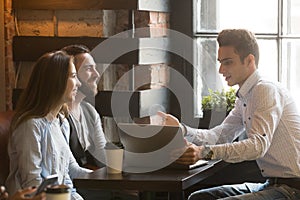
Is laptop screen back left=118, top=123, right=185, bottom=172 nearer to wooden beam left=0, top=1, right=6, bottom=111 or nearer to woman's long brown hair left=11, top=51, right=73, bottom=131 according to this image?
woman's long brown hair left=11, top=51, right=73, bottom=131

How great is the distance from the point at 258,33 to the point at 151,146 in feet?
5.54

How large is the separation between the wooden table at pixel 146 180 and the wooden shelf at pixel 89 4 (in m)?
1.36

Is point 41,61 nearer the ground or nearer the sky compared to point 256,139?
nearer the sky

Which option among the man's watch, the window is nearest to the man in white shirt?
the man's watch

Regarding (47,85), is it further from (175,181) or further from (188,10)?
(188,10)

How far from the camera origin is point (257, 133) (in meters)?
3.57

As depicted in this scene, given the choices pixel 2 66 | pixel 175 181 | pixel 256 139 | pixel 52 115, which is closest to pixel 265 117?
pixel 256 139

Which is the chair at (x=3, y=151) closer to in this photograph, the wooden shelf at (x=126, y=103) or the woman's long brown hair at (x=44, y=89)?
the woman's long brown hair at (x=44, y=89)

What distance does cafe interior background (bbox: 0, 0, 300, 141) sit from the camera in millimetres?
4562

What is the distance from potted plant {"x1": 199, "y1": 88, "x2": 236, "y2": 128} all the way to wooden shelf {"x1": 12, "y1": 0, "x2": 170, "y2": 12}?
702mm

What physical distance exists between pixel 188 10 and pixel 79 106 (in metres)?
1.16

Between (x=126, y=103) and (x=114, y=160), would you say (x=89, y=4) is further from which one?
(x=114, y=160)

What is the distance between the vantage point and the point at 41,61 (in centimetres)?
356

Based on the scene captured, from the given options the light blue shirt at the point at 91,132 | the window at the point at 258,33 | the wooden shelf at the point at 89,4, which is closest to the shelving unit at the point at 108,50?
the wooden shelf at the point at 89,4
